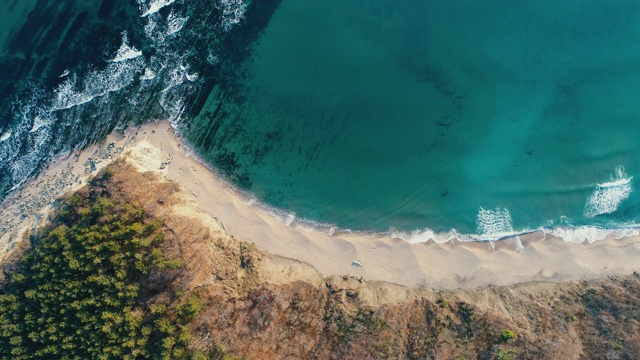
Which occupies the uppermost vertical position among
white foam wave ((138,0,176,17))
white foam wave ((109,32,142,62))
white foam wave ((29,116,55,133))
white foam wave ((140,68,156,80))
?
white foam wave ((138,0,176,17))

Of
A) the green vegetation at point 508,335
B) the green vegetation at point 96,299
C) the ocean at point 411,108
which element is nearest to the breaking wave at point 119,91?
the ocean at point 411,108

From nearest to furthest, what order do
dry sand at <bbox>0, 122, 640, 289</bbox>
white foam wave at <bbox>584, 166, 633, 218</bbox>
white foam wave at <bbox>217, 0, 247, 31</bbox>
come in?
dry sand at <bbox>0, 122, 640, 289</bbox> → white foam wave at <bbox>584, 166, 633, 218</bbox> → white foam wave at <bbox>217, 0, 247, 31</bbox>

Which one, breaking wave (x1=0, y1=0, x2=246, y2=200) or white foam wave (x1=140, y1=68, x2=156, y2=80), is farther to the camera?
white foam wave (x1=140, y1=68, x2=156, y2=80)

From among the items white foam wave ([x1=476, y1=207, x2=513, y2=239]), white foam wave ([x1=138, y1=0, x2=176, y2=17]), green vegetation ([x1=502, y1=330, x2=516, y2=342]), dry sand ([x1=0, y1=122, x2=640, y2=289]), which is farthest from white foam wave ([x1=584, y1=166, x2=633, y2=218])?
A: white foam wave ([x1=138, y1=0, x2=176, y2=17])

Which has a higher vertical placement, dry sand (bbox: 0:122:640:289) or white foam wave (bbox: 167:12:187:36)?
white foam wave (bbox: 167:12:187:36)

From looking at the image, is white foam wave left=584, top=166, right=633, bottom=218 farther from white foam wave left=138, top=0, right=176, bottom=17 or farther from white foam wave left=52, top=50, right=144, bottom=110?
white foam wave left=52, top=50, right=144, bottom=110

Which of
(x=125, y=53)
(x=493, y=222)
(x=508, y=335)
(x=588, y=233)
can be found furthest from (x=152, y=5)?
(x=588, y=233)

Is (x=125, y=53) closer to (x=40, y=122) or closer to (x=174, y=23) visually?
(x=174, y=23)
